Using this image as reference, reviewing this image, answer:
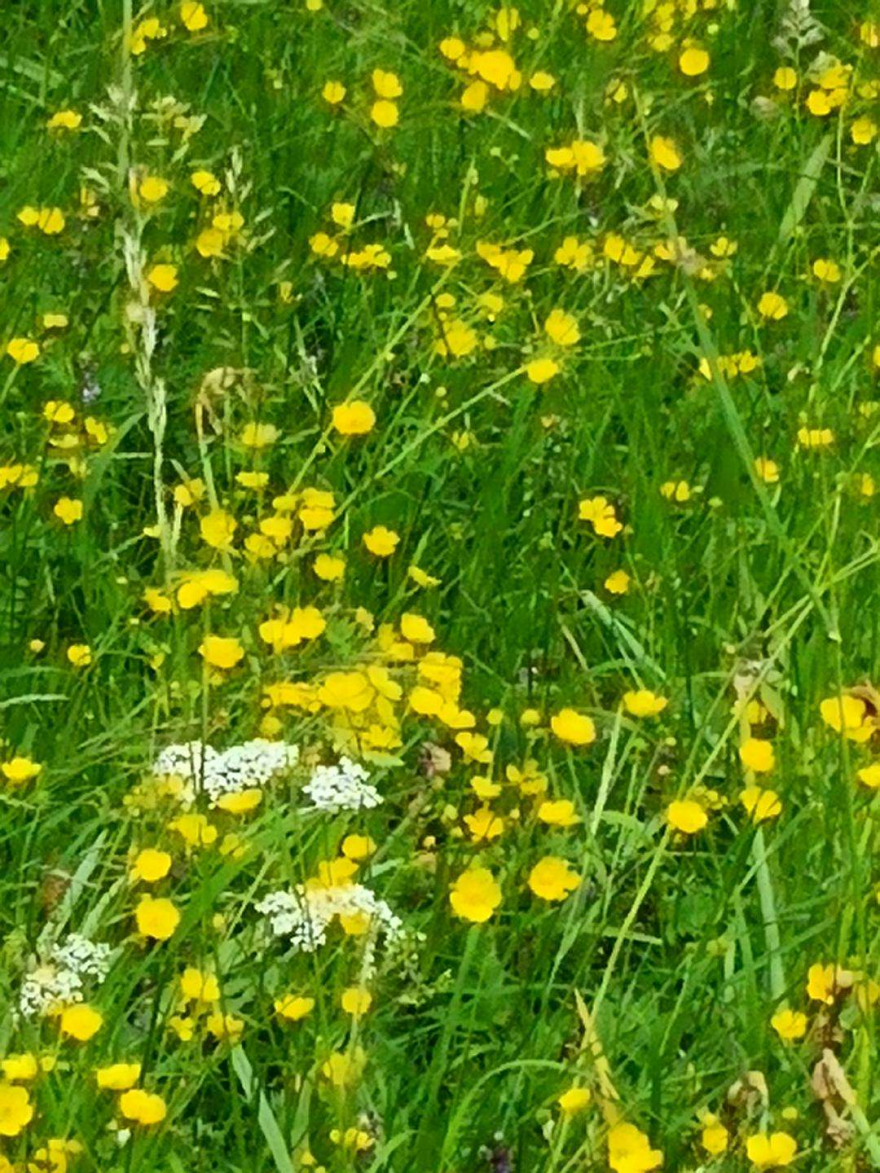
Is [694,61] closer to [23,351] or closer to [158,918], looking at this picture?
[23,351]

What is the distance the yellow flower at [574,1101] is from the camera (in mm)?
1778

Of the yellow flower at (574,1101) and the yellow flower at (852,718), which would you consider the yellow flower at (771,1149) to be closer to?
the yellow flower at (574,1101)

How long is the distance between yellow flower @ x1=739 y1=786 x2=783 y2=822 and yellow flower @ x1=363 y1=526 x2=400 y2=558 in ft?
1.77

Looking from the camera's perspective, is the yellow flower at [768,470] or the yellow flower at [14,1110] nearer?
the yellow flower at [14,1110]

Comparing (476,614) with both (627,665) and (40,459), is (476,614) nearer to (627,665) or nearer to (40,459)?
(627,665)

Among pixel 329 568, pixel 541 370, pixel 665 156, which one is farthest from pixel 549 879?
pixel 665 156

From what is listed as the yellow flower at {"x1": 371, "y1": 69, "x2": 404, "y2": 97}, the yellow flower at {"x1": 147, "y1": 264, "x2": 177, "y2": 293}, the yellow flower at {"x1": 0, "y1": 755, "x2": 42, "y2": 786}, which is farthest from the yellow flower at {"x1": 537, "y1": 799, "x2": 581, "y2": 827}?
the yellow flower at {"x1": 371, "y1": 69, "x2": 404, "y2": 97}

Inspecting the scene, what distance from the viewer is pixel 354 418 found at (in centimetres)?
267

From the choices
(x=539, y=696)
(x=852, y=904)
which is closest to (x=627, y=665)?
(x=539, y=696)

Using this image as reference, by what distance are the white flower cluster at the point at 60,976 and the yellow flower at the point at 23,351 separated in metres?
0.98

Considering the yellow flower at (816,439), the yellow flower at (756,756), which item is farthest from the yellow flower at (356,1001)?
the yellow flower at (816,439)

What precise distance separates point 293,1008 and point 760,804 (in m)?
0.49

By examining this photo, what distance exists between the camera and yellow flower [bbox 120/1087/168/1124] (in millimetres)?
1740

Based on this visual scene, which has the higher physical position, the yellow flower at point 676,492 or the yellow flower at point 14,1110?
the yellow flower at point 676,492
